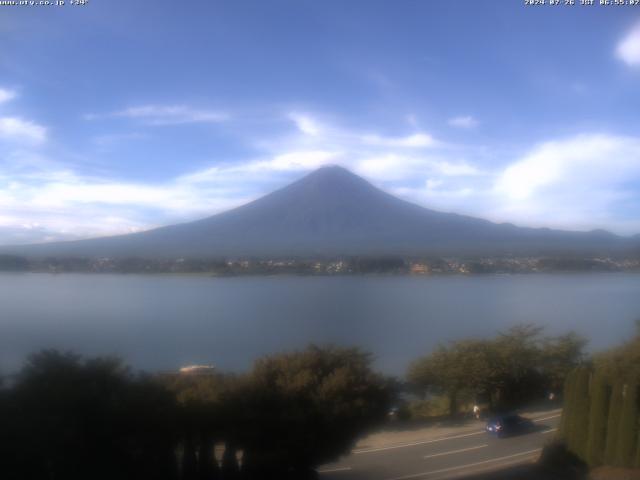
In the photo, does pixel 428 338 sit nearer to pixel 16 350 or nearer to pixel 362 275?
pixel 362 275

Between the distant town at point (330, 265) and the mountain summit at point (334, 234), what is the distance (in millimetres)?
993

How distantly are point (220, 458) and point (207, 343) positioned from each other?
3.17 metres

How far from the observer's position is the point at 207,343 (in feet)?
33.8

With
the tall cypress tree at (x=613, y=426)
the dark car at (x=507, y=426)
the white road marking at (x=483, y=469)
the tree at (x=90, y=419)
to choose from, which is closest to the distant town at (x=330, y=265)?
the tree at (x=90, y=419)

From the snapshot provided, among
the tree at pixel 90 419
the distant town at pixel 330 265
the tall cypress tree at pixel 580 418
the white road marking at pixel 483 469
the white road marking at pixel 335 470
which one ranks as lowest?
the white road marking at pixel 483 469

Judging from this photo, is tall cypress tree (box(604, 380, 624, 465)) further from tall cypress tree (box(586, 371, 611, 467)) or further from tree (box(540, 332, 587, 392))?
tree (box(540, 332, 587, 392))

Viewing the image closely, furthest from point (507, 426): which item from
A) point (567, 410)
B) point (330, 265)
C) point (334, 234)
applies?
point (334, 234)

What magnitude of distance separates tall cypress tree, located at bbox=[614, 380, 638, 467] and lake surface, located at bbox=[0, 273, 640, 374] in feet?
12.2

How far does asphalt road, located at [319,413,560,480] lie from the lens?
7.61 metres

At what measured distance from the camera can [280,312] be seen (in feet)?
42.4

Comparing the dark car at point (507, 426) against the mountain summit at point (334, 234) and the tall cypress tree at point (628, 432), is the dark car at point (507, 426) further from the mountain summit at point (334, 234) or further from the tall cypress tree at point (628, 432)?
the mountain summit at point (334, 234)

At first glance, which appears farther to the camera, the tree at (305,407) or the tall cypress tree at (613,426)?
the tall cypress tree at (613,426)

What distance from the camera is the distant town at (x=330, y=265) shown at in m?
13.0

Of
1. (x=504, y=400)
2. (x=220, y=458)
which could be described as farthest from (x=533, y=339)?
(x=220, y=458)
